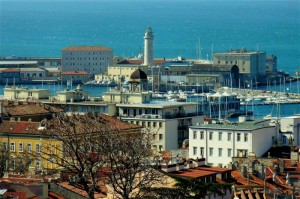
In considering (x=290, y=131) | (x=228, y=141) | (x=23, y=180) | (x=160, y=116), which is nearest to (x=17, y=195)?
(x=23, y=180)

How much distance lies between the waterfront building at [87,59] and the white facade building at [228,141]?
87.6 metres

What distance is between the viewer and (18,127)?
28.8 metres

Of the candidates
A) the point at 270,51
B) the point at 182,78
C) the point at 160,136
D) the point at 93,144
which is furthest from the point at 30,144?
the point at 270,51

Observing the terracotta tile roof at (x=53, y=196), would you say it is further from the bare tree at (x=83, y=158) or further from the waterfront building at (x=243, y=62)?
the waterfront building at (x=243, y=62)

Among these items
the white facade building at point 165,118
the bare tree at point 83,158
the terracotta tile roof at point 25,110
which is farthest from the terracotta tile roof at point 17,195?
the white facade building at point 165,118

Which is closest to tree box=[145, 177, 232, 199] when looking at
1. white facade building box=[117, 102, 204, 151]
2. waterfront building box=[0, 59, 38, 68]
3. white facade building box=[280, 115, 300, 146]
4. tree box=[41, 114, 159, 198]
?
tree box=[41, 114, 159, 198]

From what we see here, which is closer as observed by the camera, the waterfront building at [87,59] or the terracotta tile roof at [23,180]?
the terracotta tile roof at [23,180]

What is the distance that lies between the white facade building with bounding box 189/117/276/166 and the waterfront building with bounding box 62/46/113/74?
8759 cm

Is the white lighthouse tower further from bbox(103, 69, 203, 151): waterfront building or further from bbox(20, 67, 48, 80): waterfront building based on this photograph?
bbox(103, 69, 203, 151): waterfront building

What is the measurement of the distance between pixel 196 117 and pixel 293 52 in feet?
381

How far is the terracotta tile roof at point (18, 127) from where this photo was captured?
28234mm

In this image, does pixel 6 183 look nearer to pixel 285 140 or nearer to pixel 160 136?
pixel 285 140

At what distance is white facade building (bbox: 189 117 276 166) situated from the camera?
2953 cm

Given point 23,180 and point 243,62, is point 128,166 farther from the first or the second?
point 243,62
